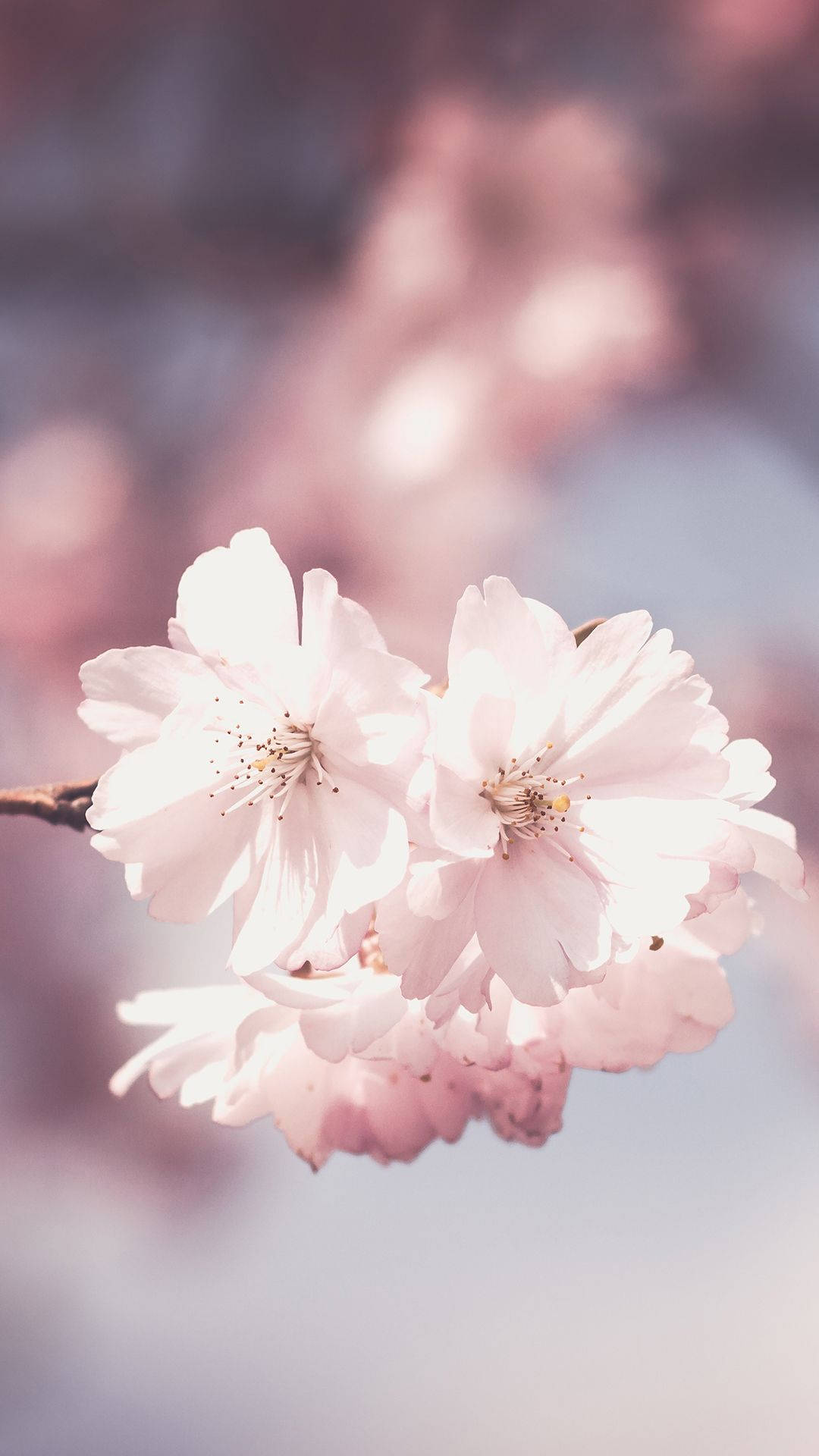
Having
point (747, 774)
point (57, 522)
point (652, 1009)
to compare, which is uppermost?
point (747, 774)

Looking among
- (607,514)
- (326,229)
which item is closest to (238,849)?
(607,514)

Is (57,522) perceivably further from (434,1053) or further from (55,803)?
(434,1053)

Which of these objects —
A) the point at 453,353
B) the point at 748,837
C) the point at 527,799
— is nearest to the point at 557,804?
the point at 527,799

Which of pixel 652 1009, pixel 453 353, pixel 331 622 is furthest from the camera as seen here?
pixel 453 353

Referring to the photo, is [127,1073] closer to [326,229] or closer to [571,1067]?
[571,1067]

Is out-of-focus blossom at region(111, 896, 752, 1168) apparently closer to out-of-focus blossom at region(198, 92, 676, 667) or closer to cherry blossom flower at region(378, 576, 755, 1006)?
cherry blossom flower at region(378, 576, 755, 1006)

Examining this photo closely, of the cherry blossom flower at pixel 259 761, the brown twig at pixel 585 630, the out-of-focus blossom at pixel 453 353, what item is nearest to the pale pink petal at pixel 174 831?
the cherry blossom flower at pixel 259 761

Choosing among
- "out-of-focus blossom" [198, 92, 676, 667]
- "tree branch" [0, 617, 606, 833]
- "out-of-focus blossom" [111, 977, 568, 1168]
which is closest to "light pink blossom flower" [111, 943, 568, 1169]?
"out-of-focus blossom" [111, 977, 568, 1168]

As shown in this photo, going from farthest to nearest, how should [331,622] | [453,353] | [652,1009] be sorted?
[453,353], [652,1009], [331,622]
